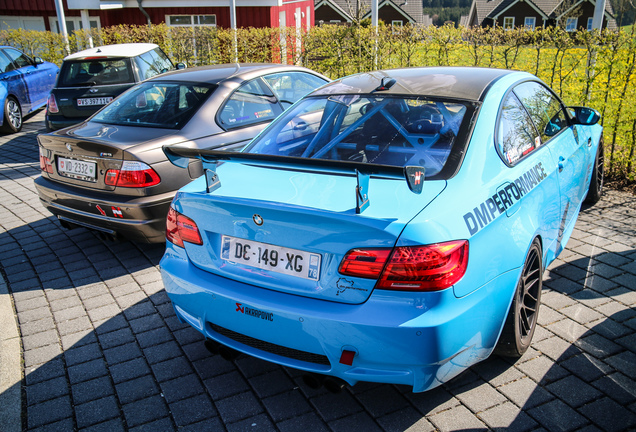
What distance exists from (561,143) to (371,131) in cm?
158

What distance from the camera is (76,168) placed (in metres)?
4.65

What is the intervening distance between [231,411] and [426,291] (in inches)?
51.2

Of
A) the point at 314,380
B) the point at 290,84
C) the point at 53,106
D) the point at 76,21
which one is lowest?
the point at 314,380

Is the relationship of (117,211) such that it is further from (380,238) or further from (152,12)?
(152,12)

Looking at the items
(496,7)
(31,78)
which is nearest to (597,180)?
(31,78)

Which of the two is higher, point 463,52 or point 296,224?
point 463,52

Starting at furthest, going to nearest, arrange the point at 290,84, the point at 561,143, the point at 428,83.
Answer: the point at 290,84 → the point at 561,143 → the point at 428,83

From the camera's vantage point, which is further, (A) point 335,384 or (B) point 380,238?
(A) point 335,384

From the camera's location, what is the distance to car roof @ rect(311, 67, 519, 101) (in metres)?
3.25

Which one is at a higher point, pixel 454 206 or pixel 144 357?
pixel 454 206

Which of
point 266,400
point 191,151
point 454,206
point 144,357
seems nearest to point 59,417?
point 144,357

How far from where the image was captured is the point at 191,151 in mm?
2803

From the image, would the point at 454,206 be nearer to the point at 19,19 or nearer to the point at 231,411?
the point at 231,411

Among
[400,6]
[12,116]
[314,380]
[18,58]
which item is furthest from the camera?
[400,6]
